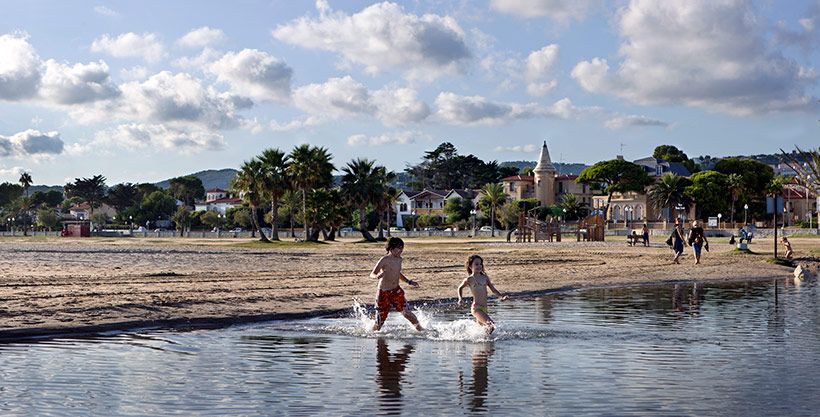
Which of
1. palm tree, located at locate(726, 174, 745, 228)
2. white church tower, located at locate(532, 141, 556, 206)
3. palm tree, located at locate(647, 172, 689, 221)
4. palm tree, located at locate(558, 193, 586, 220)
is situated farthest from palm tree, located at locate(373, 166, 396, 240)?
white church tower, located at locate(532, 141, 556, 206)

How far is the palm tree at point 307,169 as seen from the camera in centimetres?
7875

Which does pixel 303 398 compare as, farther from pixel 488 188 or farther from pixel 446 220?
pixel 446 220

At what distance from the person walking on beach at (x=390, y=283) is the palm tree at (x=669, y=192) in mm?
104497

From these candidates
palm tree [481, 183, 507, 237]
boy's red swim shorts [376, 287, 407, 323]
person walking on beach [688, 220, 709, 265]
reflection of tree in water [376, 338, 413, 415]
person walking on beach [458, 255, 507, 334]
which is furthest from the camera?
palm tree [481, 183, 507, 237]

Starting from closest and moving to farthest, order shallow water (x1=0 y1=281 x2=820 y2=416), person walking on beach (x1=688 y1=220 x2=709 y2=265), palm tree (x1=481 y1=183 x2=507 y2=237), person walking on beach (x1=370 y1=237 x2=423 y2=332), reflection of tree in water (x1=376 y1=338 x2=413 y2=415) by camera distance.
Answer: shallow water (x1=0 y1=281 x2=820 y2=416) → reflection of tree in water (x1=376 y1=338 x2=413 y2=415) → person walking on beach (x1=370 y1=237 x2=423 y2=332) → person walking on beach (x1=688 y1=220 x2=709 y2=265) → palm tree (x1=481 y1=183 x2=507 y2=237)

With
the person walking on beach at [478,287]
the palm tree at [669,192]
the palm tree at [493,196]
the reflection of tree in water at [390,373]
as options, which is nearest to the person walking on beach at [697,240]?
the person walking on beach at [478,287]

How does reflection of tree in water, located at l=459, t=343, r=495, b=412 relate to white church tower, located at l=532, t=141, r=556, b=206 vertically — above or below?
below

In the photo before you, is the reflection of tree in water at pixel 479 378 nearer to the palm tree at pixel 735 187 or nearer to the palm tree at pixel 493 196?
the palm tree at pixel 735 187

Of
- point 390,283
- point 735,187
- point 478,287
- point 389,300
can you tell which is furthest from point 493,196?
point 478,287

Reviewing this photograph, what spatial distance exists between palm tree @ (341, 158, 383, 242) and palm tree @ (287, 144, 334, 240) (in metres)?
1.83

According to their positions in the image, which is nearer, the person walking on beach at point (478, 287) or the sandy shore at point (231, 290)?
the person walking on beach at point (478, 287)

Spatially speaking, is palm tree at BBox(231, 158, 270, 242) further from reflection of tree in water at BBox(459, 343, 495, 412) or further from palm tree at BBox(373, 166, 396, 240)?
reflection of tree in water at BBox(459, 343, 495, 412)

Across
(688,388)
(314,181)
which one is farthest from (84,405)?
(314,181)

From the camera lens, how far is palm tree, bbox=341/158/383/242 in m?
79.8
